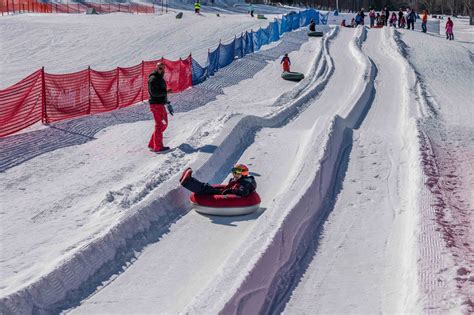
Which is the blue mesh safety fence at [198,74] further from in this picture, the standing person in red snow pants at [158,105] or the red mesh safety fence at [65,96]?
the standing person in red snow pants at [158,105]

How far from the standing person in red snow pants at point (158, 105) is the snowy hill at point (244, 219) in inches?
11.8

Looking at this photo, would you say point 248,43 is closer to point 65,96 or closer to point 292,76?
point 292,76

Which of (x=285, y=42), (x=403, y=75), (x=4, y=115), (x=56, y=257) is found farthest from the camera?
(x=285, y=42)

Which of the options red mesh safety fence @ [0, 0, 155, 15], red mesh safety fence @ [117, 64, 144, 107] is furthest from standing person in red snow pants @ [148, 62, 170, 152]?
red mesh safety fence @ [0, 0, 155, 15]

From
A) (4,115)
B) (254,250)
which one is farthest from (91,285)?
(4,115)

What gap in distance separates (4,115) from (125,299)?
835 centimetres

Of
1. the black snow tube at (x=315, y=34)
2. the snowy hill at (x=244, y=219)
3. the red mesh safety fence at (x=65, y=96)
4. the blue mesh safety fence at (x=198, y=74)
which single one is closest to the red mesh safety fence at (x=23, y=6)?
the black snow tube at (x=315, y=34)

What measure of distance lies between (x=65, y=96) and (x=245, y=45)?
19.1 m

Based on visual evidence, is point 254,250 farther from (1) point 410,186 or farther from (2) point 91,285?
(1) point 410,186

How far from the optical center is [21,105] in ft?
48.6

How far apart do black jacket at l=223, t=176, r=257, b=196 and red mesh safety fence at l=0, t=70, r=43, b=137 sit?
5960mm

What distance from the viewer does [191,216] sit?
9.75 meters

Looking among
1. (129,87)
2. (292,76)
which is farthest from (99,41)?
(129,87)

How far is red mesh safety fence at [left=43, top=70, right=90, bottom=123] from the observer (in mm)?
15859
